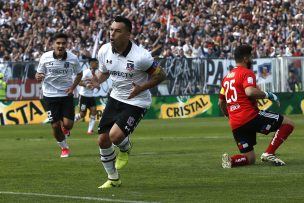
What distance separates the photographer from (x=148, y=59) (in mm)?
13750

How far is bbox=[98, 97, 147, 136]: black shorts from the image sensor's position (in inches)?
539

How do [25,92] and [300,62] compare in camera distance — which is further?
[300,62]

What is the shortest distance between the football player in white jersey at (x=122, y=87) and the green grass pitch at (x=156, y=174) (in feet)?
2.10

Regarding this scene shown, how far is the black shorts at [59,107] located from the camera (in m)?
20.8

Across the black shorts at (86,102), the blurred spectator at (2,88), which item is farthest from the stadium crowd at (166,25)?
the black shorts at (86,102)

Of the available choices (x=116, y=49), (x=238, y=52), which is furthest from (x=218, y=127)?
(x=116, y=49)

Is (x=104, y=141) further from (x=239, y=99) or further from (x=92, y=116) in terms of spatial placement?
(x=92, y=116)

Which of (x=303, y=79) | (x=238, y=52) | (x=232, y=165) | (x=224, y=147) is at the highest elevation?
(x=238, y=52)

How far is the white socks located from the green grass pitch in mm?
227

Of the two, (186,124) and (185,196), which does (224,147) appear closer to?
(185,196)

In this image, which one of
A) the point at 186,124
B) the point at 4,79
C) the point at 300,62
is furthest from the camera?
the point at 300,62

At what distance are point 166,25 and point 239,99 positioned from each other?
31250mm

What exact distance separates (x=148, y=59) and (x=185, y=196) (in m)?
2.46

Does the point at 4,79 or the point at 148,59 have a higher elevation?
the point at 148,59
